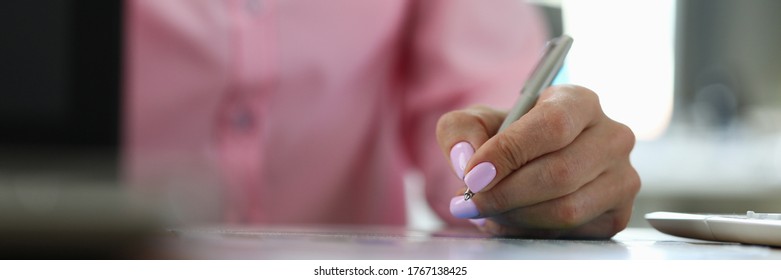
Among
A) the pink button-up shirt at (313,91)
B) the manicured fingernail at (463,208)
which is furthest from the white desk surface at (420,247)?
the pink button-up shirt at (313,91)

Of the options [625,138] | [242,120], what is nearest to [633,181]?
[625,138]

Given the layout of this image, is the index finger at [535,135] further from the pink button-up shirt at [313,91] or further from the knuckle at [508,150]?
the pink button-up shirt at [313,91]

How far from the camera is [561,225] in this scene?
0.30m

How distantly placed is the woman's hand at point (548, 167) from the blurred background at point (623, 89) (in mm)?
21

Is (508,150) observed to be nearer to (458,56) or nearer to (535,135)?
(535,135)

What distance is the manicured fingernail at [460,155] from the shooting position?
280 millimetres

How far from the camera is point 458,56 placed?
594 mm

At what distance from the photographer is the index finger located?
270 mm

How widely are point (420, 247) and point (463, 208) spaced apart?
3 centimetres

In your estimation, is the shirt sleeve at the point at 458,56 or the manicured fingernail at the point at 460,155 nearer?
the manicured fingernail at the point at 460,155

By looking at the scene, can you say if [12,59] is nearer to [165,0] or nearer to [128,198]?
[128,198]

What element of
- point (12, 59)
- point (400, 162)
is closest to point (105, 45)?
point (12, 59)

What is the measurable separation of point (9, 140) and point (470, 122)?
17 centimetres

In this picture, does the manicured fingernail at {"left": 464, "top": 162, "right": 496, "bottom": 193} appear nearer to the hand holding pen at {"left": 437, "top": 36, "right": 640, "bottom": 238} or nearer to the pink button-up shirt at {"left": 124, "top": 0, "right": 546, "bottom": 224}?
the hand holding pen at {"left": 437, "top": 36, "right": 640, "bottom": 238}
